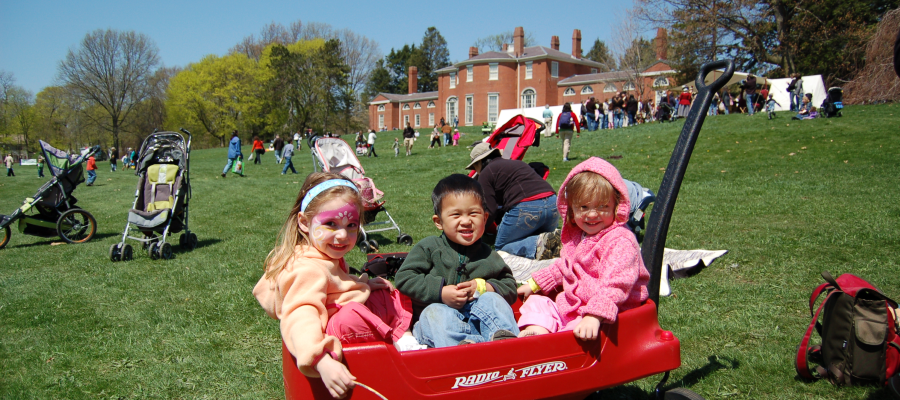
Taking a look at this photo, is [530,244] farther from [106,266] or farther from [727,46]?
[727,46]

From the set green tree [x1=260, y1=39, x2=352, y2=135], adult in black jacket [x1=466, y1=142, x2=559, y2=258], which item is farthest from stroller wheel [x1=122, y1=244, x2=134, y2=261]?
green tree [x1=260, y1=39, x2=352, y2=135]

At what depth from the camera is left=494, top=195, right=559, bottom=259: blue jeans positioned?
607cm

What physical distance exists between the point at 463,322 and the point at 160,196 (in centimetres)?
645

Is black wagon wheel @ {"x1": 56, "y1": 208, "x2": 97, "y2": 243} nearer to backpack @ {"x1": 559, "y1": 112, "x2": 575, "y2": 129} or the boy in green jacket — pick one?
the boy in green jacket

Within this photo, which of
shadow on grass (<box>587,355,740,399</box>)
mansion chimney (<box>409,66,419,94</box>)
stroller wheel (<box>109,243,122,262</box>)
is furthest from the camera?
mansion chimney (<box>409,66,419,94</box>)

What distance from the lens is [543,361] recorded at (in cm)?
235

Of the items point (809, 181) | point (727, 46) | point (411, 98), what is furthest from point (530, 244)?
point (411, 98)

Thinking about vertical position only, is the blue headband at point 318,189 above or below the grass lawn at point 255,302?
above

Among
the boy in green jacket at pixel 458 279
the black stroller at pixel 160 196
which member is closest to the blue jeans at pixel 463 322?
the boy in green jacket at pixel 458 279

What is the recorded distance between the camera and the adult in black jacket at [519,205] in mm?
6078

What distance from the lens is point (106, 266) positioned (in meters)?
6.82

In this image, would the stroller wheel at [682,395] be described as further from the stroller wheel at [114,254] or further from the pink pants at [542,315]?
the stroller wheel at [114,254]

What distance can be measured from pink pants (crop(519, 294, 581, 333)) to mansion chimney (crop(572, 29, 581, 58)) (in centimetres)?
6868

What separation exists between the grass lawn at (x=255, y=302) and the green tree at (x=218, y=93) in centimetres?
5557
